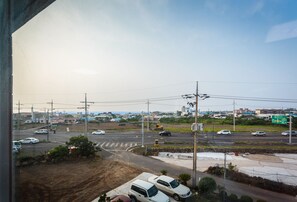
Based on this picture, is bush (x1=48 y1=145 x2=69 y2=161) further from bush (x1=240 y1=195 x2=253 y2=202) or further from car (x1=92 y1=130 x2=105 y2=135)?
bush (x1=240 y1=195 x2=253 y2=202)

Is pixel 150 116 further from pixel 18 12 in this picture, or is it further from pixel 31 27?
pixel 18 12

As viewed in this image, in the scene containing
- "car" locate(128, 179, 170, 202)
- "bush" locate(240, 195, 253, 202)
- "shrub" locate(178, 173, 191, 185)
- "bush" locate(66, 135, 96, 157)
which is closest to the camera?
"car" locate(128, 179, 170, 202)

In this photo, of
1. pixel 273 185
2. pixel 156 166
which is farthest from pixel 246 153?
pixel 156 166

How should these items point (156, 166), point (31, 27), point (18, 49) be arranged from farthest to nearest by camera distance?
1. point (156, 166)
2. point (31, 27)
3. point (18, 49)

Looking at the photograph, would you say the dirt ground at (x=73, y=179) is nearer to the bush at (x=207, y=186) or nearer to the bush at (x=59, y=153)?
the bush at (x=59, y=153)

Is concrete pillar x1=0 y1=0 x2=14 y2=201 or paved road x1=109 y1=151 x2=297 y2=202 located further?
paved road x1=109 y1=151 x2=297 y2=202

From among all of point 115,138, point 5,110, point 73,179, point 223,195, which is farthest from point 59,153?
point 223,195

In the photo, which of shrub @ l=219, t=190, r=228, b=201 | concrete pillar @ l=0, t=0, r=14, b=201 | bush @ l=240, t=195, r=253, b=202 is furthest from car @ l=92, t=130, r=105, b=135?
concrete pillar @ l=0, t=0, r=14, b=201
